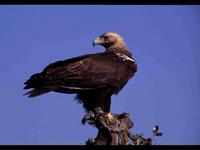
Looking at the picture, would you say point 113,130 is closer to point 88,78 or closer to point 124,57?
point 88,78

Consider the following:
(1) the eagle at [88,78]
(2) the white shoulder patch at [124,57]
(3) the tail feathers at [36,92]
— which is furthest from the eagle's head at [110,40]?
(3) the tail feathers at [36,92]

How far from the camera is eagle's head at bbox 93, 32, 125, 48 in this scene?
31.4 ft

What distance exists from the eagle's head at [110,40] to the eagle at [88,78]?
867 millimetres

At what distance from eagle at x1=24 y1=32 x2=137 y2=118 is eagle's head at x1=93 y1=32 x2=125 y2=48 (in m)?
0.87

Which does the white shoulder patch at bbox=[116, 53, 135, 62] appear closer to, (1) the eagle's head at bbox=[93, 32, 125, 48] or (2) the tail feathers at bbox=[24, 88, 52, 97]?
(1) the eagle's head at bbox=[93, 32, 125, 48]

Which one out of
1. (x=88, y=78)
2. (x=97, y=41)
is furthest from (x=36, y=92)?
(x=97, y=41)

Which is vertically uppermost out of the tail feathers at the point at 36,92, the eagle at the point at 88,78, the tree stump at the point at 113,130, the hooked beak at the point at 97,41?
the hooked beak at the point at 97,41

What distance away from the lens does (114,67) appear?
327 inches

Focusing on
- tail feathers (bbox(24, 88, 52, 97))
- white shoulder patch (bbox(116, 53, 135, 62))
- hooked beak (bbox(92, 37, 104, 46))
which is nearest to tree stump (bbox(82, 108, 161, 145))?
tail feathers (bbox(24, 88, 52, 97))

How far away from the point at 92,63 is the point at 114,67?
0.45m

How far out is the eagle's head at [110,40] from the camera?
31.4 feet

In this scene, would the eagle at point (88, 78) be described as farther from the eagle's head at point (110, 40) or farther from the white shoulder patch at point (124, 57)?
the eagle's head at point (110, 40)
